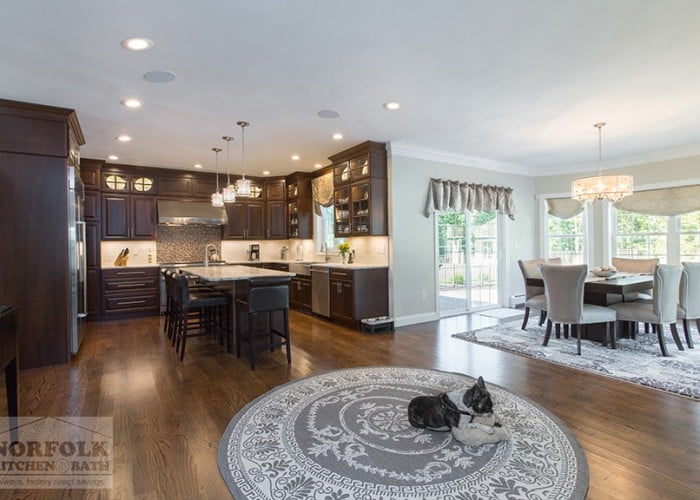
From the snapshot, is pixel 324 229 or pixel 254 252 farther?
pixel 254 252

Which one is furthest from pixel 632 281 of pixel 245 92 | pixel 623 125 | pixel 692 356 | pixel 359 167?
pixel 245 92

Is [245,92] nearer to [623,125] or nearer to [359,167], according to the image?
[359,167]

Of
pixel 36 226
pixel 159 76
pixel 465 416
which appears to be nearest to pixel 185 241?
pixel 36 226

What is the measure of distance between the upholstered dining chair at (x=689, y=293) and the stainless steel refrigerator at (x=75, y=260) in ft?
21.7

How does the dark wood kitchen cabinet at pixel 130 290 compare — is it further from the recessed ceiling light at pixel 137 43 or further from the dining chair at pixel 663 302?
the dining chair at pixel 663 302

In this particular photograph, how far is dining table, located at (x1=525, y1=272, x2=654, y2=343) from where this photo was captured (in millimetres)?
4215

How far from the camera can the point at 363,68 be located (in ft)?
10.4

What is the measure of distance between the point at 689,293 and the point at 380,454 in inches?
164

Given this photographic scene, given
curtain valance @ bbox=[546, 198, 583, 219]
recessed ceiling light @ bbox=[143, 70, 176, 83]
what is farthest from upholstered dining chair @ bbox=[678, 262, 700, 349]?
recessed ceiling light @ bbox=[143, 70, 176, 83]

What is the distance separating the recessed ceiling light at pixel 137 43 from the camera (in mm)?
2666

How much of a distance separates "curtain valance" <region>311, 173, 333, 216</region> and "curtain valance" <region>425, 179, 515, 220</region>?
1872 mm

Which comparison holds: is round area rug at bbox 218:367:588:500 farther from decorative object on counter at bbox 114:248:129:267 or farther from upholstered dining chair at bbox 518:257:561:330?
decorative object on counter at bbox 114:248:129:267

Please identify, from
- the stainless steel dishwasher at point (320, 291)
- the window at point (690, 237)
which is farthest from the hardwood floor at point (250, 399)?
the window at point (690, 237)

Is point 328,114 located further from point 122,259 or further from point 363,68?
point 122,259
